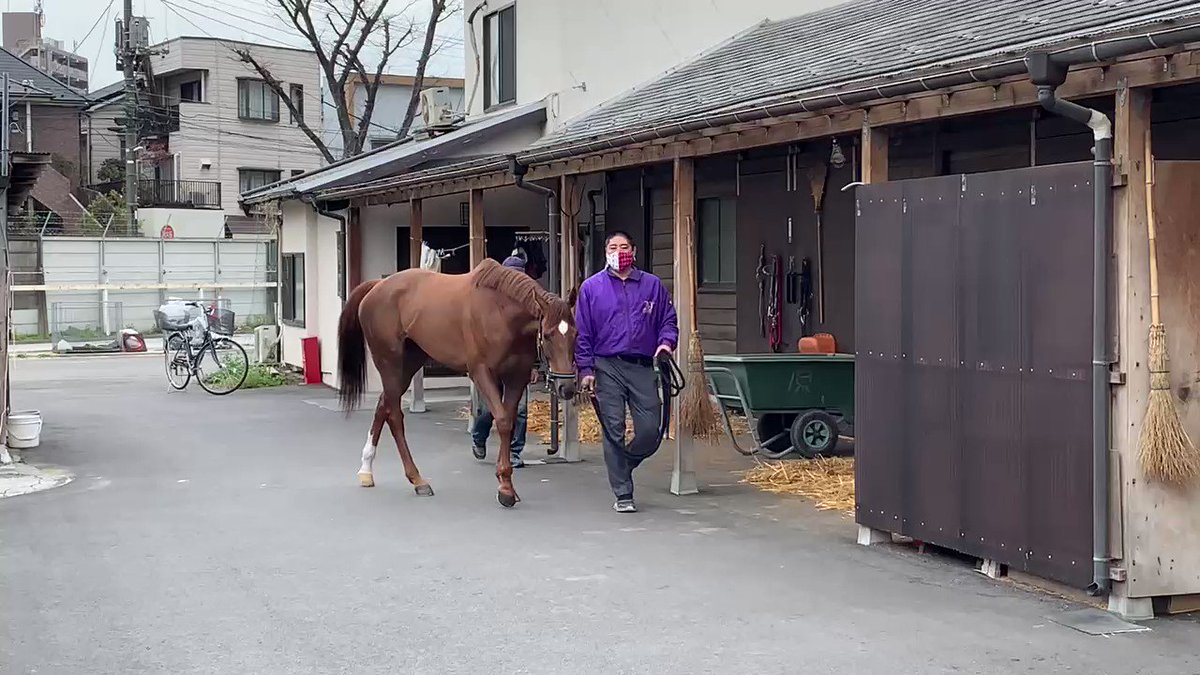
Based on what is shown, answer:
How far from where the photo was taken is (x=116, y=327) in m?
33.8

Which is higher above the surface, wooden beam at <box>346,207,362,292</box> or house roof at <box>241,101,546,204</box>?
house roof at <box>241,101,546,204</box>

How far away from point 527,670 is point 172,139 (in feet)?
154

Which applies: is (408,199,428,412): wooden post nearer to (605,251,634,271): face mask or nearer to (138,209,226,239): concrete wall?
(605,251,634,271): face mask

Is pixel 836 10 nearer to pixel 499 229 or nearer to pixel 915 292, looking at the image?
pixel 499 229

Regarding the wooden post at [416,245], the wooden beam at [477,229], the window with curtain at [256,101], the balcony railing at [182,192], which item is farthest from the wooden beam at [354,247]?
→ the window with curtain at [256,101]

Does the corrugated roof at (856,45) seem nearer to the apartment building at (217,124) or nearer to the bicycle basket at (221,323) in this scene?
the bicycle basket at (221,323)

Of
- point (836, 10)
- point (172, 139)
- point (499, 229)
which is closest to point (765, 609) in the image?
point (836, 10)

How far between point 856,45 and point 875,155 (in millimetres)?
3426

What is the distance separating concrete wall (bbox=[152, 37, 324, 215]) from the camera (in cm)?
4866

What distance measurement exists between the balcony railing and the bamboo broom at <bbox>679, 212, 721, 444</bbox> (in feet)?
136

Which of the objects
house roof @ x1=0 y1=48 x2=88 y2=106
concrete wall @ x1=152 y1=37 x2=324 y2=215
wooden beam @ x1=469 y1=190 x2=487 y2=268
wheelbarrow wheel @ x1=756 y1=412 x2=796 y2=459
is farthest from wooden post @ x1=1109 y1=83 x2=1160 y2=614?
concrete wall @ x1=152 y1=37 x2=324 y2=215

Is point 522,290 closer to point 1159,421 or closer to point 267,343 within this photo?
point 1159,421

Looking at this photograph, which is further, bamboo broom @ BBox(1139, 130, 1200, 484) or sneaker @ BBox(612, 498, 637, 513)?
sneaker @ BBox(612, 498, 637, 513)

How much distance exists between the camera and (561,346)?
928 centimetres
